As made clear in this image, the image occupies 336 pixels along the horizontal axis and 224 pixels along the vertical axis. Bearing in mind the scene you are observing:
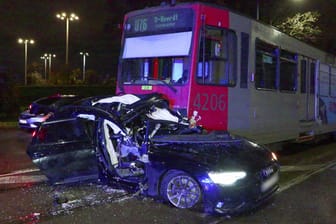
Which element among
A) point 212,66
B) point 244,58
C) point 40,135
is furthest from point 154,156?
point 244,58

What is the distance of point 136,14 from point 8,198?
500 centimetres

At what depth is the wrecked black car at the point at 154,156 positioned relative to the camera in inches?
263

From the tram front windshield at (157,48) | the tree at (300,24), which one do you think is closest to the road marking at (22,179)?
the tram front windshield at (157,48)

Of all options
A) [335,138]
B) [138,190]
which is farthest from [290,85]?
[138,190]

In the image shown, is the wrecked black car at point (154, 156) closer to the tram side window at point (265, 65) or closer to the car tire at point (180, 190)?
the car tire at point (180, 190)

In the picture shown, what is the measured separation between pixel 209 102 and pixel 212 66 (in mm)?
714

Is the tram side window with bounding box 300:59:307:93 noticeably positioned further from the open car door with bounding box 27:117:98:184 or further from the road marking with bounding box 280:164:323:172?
the open car door with bounding box 27:117:98:184

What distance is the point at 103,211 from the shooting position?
697 centimetres

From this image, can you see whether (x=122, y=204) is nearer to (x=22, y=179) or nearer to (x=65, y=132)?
(x=65, y=132)

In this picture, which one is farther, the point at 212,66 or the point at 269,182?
the point at 212,66

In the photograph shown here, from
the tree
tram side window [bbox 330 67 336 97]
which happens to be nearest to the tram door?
tram side window [bbox 330 67 336 97]

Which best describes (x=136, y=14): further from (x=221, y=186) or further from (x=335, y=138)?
(x=335, y=138)

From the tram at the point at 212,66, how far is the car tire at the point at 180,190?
7.94ft

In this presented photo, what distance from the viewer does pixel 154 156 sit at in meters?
7.20
